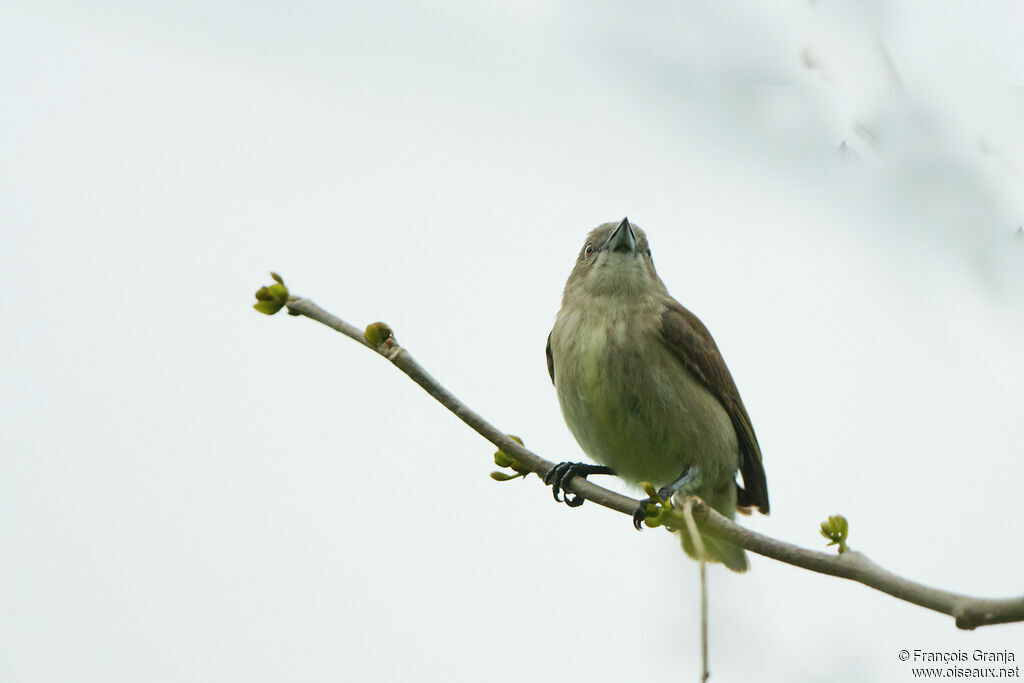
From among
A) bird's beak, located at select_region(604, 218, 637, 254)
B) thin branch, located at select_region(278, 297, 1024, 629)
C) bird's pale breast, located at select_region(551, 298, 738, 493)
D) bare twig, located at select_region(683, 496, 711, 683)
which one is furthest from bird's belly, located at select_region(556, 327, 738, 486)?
bare twig, located at select_region(683, 496, 711, 683)

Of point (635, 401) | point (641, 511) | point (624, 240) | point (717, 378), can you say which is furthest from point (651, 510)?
point (624, 240)

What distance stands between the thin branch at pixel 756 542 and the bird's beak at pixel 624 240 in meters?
2.19

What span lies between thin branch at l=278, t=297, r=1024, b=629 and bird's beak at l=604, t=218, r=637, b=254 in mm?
2186

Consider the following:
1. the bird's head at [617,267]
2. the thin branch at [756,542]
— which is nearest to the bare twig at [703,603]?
the thin branch at [756,542]

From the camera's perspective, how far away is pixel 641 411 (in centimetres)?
494

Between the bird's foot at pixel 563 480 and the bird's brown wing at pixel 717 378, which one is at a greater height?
the bird's brown wing at pixel 717 378

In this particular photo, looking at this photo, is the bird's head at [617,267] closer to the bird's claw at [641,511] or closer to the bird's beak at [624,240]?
the bird's beak at [624,240]

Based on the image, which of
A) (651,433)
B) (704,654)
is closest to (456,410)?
(704,654)

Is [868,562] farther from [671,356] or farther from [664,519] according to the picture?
[671,356]

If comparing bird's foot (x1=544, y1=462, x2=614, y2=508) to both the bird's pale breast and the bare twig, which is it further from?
the bare twig

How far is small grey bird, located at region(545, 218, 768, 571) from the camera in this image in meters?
4.97

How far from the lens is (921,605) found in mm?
2496

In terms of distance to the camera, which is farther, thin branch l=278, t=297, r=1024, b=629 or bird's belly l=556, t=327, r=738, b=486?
bird's belly l=556, t=327, r=738, b=486

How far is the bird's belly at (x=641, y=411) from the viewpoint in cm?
495
